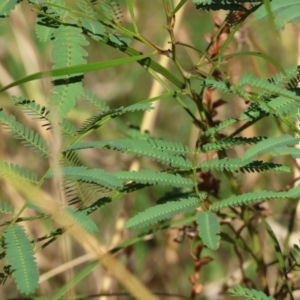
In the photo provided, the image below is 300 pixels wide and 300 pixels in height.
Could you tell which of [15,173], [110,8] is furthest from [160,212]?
[110,8]

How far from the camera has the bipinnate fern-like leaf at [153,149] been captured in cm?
81

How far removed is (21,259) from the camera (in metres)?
0.73

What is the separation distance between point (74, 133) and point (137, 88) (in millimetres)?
1401

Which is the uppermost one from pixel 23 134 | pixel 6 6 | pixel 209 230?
pixel 6 6

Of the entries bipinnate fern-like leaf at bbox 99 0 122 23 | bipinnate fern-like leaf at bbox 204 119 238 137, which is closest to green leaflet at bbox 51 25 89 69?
bipinnate fern-like leaf at bbox 99 0 122 23

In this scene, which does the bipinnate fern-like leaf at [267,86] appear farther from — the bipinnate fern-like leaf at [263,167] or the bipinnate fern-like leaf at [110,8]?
the bipinnate fern-like leaf at [110,8]

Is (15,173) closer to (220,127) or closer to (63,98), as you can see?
(63,98)

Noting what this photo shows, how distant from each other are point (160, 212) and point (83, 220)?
111 millimetres

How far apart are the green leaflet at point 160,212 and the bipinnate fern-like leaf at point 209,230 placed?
0.03 m

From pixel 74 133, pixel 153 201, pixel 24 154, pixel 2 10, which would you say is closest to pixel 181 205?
pixel 74 133

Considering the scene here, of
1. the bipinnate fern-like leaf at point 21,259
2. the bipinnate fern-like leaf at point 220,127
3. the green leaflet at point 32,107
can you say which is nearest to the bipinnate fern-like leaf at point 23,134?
the green leaflet at point 32,107

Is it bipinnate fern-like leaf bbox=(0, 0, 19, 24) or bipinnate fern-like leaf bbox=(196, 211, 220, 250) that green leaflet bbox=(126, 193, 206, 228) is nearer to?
bipinnate fern-like leaf bbox=(196, 211, 220, 250)

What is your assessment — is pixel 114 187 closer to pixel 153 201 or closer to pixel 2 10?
pixel 2 10

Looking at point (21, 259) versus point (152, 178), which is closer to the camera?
point (21, 259)
